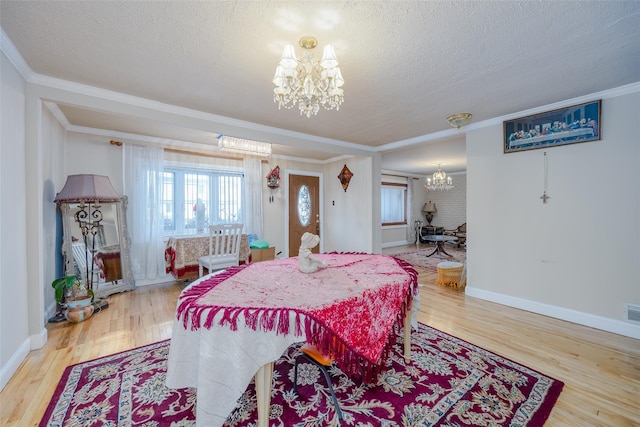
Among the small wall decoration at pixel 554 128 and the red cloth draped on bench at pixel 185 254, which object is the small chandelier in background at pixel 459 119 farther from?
the red cloth draped on bench at pixel 185 254

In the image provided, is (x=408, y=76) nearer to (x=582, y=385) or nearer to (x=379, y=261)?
(x=379, y=261)

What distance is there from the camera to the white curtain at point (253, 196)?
187 inches

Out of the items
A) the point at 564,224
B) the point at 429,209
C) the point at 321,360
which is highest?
the point at 429,209

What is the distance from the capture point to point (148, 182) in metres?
3.89

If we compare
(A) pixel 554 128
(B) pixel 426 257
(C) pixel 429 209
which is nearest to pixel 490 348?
(A) pixel 554 128

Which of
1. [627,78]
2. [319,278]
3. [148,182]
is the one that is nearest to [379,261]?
[319,278]

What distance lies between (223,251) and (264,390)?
268cm

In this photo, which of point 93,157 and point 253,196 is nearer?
point 93,157

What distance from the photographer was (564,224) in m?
2.83

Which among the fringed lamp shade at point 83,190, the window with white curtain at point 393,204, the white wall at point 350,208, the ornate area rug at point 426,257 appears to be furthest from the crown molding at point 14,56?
the window with white curtain at point 393,204

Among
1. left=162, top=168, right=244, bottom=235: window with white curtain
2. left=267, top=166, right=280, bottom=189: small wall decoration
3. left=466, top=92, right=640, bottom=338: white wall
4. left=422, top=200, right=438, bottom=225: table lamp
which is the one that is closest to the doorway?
left=267, top=166, right=280, bottom=189: small wall decoration

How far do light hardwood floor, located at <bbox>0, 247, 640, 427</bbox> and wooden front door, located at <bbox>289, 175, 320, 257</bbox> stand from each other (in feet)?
8.17

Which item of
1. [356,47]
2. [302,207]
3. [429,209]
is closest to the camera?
[356,47]

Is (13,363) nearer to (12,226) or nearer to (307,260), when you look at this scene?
(12,226)
